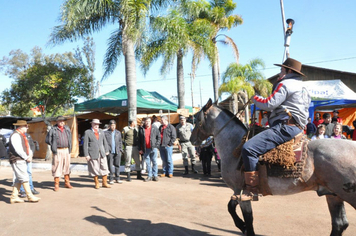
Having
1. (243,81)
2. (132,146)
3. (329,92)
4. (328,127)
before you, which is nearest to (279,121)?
(328,127)

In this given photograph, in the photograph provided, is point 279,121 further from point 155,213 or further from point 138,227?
point 155,213

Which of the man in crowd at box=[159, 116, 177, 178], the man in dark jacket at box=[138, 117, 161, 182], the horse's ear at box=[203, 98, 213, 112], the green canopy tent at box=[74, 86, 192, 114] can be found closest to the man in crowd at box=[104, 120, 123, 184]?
the man in dark jacket at box=[138, 117, 161, 182]

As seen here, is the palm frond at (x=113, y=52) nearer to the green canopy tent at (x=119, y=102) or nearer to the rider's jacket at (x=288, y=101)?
the green canopy tent at (x=119, y=102)

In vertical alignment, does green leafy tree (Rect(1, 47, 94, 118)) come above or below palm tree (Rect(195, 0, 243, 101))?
below

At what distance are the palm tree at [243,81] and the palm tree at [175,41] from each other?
19.8ft

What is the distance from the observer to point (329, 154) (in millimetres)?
3715

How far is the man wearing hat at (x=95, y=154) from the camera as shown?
9.35m

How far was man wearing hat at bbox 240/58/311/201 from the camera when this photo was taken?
13.1ft

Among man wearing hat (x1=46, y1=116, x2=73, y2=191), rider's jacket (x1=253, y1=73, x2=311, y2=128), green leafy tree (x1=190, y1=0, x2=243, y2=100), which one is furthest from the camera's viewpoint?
green leafy tree (x1=190, y1=0, x2=243, y2=100)

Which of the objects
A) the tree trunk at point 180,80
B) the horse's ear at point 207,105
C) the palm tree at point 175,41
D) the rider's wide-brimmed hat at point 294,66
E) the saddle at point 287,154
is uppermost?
the palm tree at point 175,41

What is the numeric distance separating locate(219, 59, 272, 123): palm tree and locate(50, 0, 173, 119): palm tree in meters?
10.8

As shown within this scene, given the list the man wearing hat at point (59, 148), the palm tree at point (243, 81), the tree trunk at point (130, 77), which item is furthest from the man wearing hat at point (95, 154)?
the palm tree at point (243, 81)

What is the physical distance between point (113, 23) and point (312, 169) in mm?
12935

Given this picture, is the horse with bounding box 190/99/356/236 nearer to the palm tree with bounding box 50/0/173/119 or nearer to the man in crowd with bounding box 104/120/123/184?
the man in crowd with bounding box 104/120/123/184
